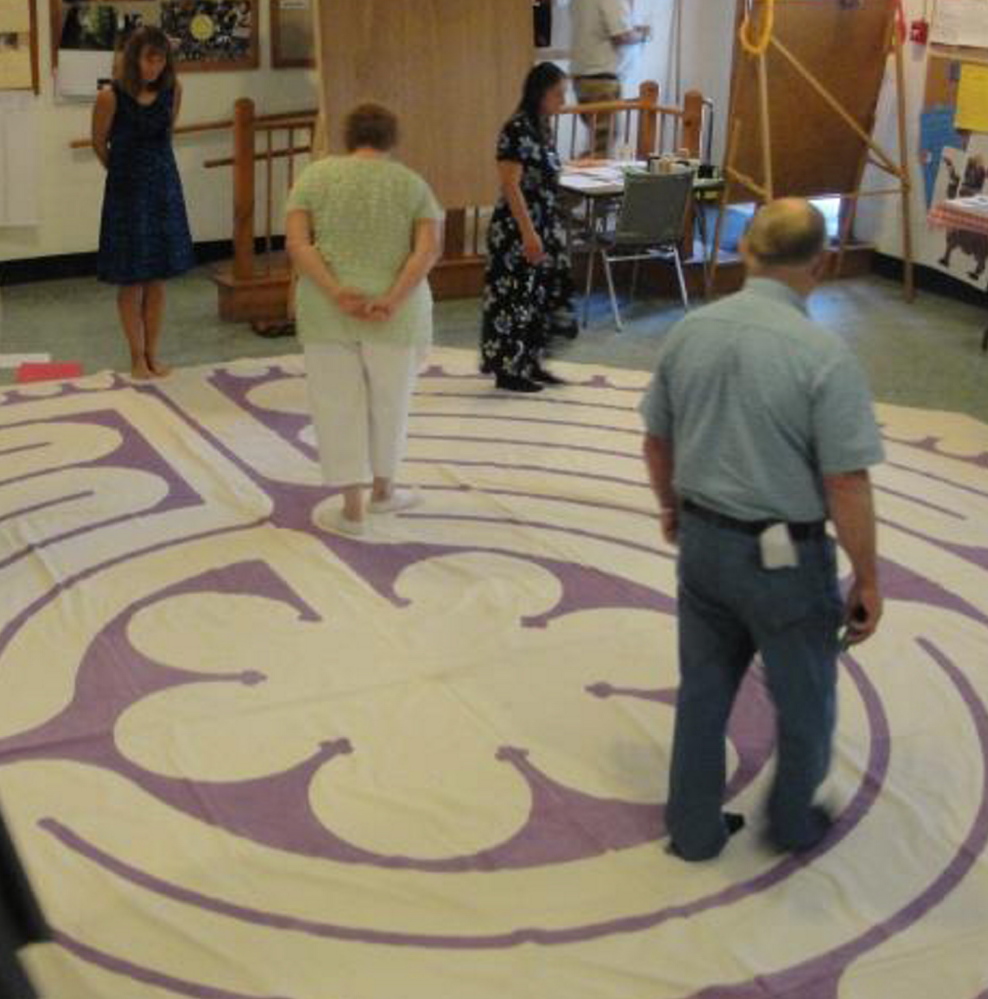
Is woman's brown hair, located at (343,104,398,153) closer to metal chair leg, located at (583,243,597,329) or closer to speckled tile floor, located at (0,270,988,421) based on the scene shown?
speckled tile floor, located at (0,270,988,421)

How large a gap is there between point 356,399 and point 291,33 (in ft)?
13.9

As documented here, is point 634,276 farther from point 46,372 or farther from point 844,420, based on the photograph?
point 844,420

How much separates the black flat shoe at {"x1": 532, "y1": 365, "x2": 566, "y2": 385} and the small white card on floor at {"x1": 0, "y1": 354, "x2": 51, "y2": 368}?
6.70ft

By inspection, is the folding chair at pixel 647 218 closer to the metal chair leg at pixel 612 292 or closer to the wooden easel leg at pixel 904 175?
the metal chair leg at pixel 612 292

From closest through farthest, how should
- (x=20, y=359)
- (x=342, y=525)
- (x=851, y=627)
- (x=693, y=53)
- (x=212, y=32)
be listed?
(x=851, y=627), (x=342, y=525), (x=20, y=359), (x=212, y=32), (x=693, y=53)

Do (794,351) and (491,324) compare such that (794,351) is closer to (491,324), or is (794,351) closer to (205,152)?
(491,324)

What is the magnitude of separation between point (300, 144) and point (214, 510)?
385 centimetres

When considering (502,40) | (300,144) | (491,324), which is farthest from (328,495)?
(300,144)

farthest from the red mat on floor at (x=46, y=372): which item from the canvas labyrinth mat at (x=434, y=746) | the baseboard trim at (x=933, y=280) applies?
the baseboard trim at (x=933, y=280)

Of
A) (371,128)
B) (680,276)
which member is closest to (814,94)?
(680,276)

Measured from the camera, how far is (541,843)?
318cm

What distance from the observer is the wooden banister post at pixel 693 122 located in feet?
25.1

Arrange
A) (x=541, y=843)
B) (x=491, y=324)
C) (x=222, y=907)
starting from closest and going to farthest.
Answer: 1. (x=222, y=907)
2. (x=541, y=843)
3. (x=491, y=324)

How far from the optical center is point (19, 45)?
24.2 ft
